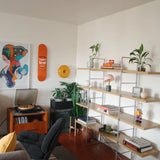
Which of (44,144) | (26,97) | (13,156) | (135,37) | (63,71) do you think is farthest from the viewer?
(63,71)

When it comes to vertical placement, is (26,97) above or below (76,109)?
above

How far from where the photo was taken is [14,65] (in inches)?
145

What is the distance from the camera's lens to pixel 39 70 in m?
3.92

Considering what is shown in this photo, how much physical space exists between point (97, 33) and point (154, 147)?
89.4 inches

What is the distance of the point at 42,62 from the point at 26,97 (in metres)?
0.82

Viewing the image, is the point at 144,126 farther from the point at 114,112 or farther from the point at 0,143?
the point at 0,143

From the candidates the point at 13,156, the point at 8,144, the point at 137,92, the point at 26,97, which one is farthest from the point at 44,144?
the point at 26,97

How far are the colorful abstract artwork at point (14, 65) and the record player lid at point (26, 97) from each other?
0.23 meters

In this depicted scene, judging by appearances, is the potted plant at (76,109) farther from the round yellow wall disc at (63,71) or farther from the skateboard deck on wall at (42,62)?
the skateboard deck on wall at (42,62)

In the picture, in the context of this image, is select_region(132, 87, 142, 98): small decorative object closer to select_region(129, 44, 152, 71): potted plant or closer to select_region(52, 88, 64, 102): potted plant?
select_region(129, 44, 152, 71): potted plant

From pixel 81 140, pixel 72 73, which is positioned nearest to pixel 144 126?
pixel 81 140

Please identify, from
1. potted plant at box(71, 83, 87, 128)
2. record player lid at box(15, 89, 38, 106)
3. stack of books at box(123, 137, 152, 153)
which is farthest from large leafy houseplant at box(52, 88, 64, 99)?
stack of books at box(123, 137, 152, 153)

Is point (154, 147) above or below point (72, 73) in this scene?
below

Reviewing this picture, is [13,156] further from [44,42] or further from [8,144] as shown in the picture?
[44,42]
